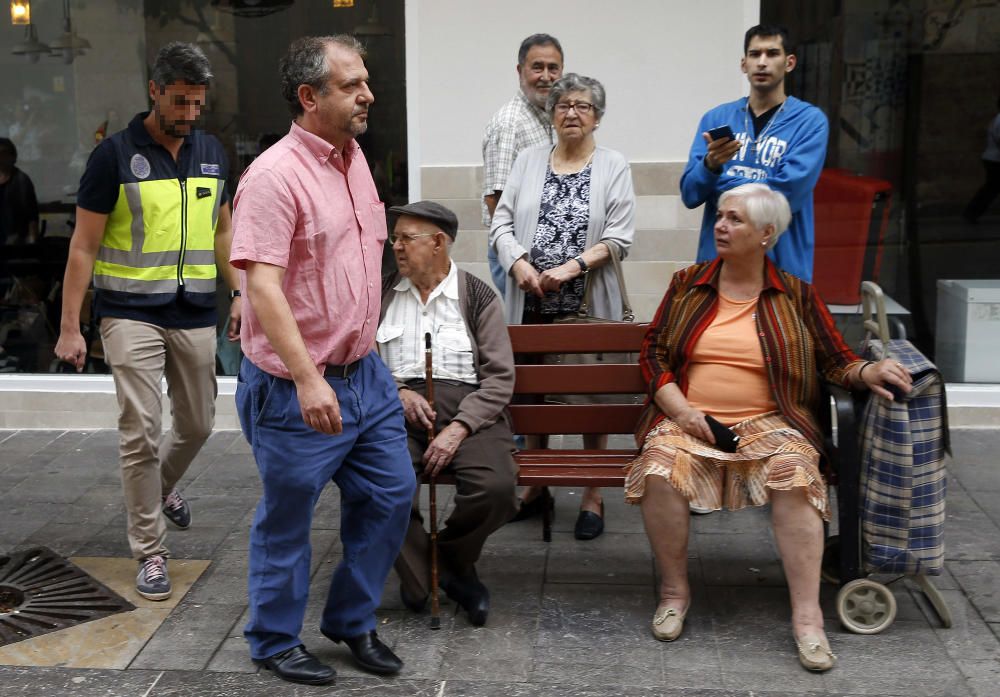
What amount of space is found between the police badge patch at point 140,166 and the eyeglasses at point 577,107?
1.66 metres

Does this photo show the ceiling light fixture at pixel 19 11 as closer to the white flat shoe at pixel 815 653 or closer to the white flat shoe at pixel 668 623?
the white flat shoe at pixel 668 623

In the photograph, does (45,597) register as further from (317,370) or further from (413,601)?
(317,370)

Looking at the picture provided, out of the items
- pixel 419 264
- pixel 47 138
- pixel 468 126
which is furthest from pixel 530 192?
pixel 47 138

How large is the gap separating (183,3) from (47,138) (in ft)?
3.48

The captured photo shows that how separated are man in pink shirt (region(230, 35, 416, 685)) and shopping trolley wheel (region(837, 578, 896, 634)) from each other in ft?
4.79

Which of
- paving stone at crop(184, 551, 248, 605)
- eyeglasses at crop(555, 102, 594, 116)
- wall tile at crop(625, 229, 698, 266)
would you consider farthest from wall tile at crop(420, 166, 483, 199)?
paving stone at crop(184, 551, 248, 605)

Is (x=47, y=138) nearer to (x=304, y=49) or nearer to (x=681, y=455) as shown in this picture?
(x=304, y=49)

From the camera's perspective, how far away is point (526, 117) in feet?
18.4

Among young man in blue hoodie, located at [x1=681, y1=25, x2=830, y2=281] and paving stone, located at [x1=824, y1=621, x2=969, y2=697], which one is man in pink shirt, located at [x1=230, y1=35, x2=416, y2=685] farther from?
young man in blue hoodie, located at [x1=681, y1=25, x2=830, y2=281]

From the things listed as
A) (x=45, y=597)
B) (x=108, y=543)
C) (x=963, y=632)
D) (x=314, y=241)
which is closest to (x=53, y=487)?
(x=108, y=543)

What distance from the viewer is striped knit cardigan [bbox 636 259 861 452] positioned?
430 cm

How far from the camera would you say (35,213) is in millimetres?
7070

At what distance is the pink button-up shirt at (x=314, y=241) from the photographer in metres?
3.49

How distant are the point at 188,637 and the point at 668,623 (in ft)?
5.20
